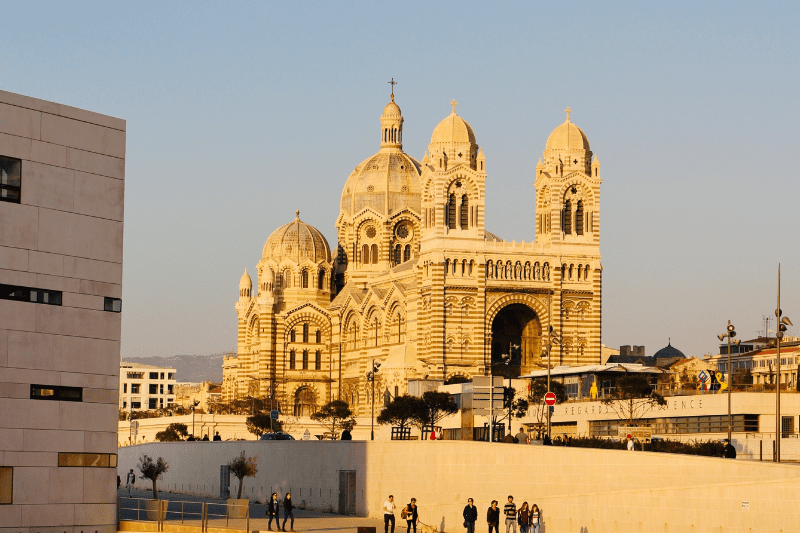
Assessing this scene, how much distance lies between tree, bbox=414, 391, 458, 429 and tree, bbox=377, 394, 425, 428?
0.15 m

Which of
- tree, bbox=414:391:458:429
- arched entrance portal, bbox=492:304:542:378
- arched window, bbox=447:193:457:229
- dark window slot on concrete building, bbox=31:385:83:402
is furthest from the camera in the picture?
arched entrance portal, bbox=492:304:542:378

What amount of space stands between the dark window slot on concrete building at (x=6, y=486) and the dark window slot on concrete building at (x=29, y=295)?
4872 millimetres

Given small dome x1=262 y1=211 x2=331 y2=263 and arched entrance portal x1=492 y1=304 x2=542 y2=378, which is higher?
small dome x1=262 y1=211 x2=331 y2=263

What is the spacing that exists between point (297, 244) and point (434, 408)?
5329cm

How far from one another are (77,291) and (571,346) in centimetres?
6686

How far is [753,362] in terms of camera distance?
124062mm

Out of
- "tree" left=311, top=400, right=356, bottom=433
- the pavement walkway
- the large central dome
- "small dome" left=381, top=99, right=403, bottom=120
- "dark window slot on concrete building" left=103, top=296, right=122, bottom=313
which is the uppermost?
"small dome" left=381, top=99, right=403, bottom=120

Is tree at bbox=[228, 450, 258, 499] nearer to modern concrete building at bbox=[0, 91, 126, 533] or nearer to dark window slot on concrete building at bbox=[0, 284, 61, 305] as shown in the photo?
modern concrete building at bbox=[0, 91, 126, 533]

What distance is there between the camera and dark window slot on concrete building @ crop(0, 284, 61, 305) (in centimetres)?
4362

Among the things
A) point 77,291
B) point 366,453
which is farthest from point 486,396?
point 77,291

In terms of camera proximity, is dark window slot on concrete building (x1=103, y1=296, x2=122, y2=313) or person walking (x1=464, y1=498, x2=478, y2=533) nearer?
person walking (x1=464, y1=498, x2=478, y2=533)

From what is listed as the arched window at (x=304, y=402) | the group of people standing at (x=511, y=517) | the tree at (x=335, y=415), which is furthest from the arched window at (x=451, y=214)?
the group of people standing at (x=511, y=517)

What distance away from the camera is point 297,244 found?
460ft

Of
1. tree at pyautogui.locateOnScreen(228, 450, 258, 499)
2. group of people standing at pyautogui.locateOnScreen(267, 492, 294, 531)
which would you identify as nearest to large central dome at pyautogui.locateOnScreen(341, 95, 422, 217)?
tree at pyautogui.locateOnScreen(228, 450, 258, 499)
